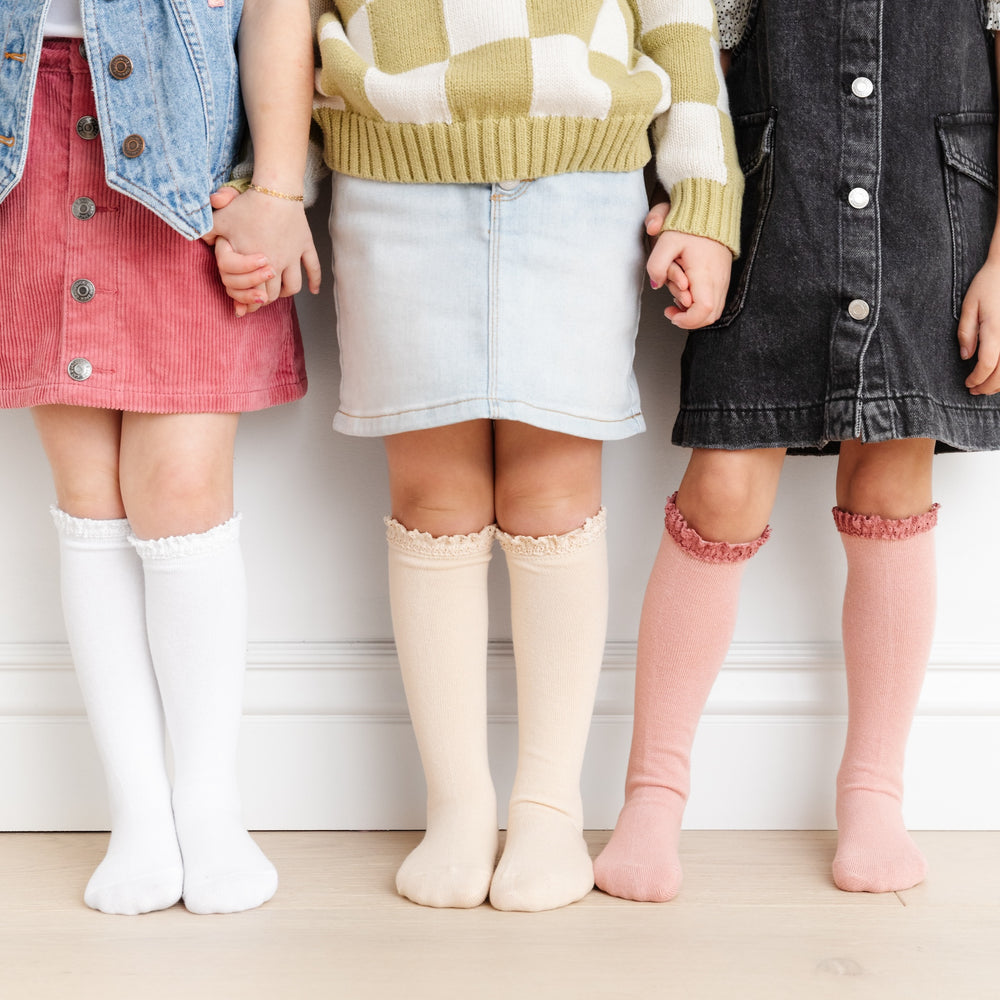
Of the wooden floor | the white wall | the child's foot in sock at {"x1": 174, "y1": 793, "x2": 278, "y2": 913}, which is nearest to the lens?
the wooden floor

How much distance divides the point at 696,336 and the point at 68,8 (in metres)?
0.60

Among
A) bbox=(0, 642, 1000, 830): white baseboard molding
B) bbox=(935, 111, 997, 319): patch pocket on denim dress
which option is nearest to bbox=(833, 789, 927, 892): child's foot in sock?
bbox=(0, 642, 1000, 830): white baseboard molding

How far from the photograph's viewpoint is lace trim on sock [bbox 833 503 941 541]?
99 cm

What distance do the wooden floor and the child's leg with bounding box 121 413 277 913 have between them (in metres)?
0.05

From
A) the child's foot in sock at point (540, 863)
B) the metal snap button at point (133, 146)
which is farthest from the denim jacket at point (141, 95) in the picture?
the child's foot in sock at point (540, 863)

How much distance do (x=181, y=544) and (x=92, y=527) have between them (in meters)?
0.09

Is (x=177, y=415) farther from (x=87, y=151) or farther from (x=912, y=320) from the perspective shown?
(x=912, y=320)

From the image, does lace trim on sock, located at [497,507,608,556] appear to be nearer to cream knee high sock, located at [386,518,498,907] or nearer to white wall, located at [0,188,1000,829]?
cream knee high sock, located at [386,518,498,907]

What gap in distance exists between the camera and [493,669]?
1141 mm

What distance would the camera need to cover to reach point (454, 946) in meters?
0.89

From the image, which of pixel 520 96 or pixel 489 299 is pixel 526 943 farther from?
pixel 520 96

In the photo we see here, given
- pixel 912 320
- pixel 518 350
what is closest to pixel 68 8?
pixel 518 350

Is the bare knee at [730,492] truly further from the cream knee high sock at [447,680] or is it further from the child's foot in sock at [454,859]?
the child's foot in sock at [454,859]

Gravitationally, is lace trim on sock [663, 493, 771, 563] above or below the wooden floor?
above
